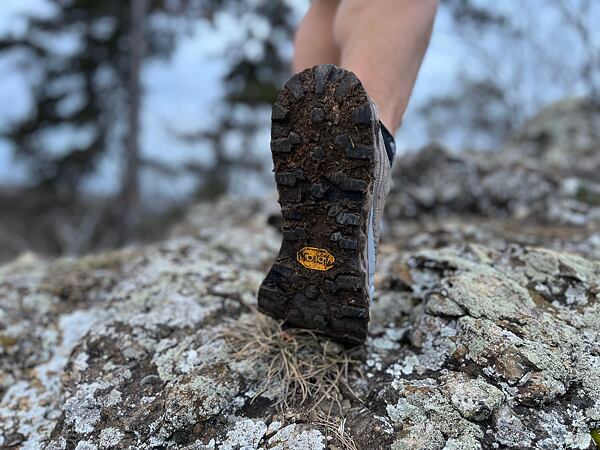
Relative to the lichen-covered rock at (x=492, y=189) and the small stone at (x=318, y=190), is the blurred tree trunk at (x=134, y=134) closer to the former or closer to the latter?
the lichen-covered rock at (x=492, y=189)

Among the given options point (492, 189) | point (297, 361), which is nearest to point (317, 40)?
point (297, 361)

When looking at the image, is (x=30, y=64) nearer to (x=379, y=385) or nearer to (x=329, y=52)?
(x=329, y=52)

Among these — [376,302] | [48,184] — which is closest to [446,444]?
[376,302]

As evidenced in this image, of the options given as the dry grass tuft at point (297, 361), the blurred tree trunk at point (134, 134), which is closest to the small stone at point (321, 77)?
the dry grass tuft at point (297, 361)

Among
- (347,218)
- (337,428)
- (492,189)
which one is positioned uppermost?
(347,218)

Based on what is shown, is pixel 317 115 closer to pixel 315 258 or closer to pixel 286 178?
pixel 286 178
